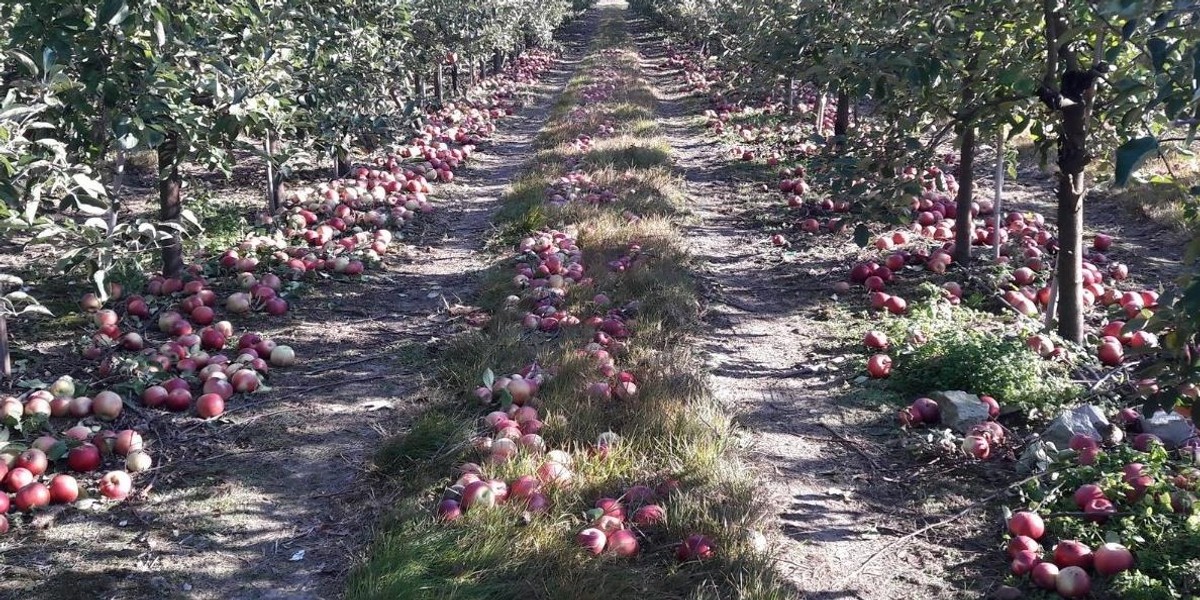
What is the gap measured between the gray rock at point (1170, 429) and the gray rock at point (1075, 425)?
214 mm

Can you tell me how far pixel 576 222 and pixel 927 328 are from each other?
11.9 feet

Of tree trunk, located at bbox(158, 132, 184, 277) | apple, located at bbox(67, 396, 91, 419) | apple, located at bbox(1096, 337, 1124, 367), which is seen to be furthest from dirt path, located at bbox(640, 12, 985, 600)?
tree trunk, located at bbox(158, 132, 184, 277)

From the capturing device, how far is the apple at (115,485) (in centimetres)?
378

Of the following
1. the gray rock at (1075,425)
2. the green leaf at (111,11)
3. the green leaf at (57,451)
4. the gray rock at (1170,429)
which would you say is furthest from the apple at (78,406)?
the gray rock at (1170,429)

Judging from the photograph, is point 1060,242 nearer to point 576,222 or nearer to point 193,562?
point 576,222

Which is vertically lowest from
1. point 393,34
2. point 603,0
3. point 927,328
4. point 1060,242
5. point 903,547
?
point 903,547

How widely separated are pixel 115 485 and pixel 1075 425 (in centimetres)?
429

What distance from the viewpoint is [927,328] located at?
18.8 ft

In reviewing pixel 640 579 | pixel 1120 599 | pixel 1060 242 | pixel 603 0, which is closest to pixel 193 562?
pixel 640 579

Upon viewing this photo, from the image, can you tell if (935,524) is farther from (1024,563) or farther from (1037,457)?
(1037,457)

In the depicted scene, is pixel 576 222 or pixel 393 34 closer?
pixel 576 222

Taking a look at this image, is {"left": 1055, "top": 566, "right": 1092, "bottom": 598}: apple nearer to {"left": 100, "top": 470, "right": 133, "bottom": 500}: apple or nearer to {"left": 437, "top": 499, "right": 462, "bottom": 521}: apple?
{"left": 437, "top": 499, "right": 462, "bottom": 521}: apple

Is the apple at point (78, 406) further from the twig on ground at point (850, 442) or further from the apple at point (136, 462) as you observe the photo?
the twig on ground at point (850, 442)

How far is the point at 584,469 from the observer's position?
12.9ft
